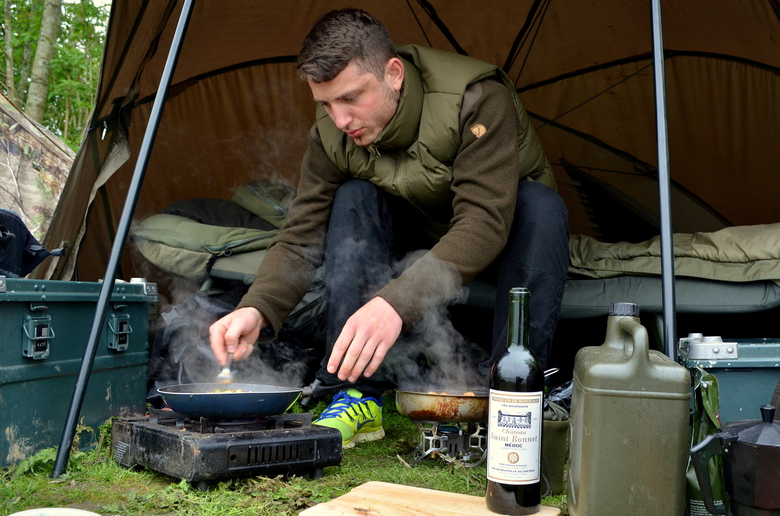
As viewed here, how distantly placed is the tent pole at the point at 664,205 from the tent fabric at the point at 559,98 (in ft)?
6.39

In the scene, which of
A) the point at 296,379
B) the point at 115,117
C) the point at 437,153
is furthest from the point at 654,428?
the point at 115,117

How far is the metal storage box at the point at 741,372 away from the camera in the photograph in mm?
1443

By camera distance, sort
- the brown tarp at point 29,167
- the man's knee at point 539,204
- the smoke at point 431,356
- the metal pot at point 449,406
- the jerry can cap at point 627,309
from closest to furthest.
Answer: the jerry can cap at point 627,309
the metal pot at point 449,406
the man's knee at point 539,204
the smoke at point 431,356
the brown tarp at point 29,167

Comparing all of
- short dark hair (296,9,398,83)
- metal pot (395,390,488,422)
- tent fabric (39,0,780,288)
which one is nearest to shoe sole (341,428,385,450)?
metal pot (395,390,488,422)

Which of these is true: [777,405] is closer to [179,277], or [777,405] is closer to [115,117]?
[179,277]

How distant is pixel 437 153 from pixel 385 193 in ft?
0.82

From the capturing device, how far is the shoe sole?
79.0 inches

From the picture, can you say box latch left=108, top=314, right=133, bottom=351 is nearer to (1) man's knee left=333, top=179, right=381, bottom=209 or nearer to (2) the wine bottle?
(1) man's knee left=333, top=179, right=381, bottom=209

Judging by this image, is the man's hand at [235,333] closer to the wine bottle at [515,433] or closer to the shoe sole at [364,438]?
the shoe sole at [364,438]

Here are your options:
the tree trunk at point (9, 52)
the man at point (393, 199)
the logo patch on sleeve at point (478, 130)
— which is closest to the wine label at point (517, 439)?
the man at point (393, 199)

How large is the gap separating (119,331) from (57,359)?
25cm

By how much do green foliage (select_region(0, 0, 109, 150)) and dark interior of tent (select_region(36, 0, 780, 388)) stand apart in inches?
263

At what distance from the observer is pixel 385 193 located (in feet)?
7.45

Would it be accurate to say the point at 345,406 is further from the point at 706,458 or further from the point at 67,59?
the point at 67,59
